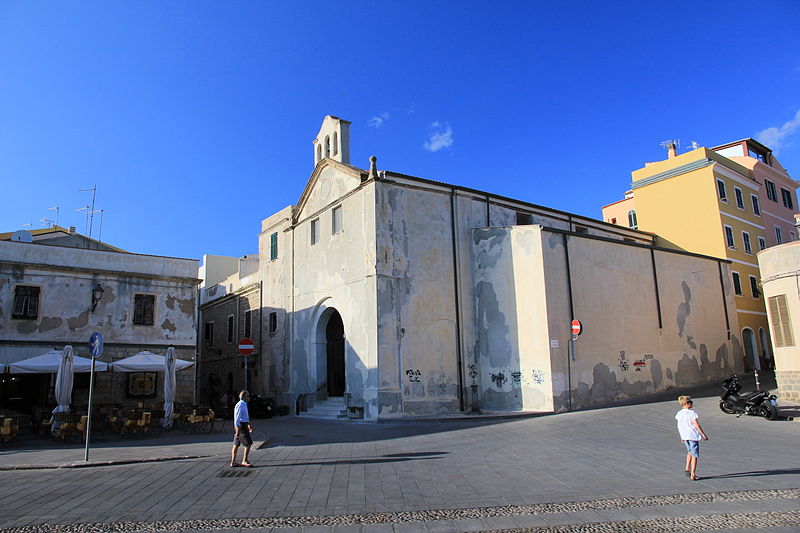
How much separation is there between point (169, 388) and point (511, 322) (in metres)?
11.8

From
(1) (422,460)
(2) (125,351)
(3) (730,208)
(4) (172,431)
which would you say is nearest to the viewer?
(1) (422,460)

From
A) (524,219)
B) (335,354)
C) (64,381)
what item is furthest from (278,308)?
(524,219)

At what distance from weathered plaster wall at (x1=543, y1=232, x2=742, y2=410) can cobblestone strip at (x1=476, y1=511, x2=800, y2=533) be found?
474 inches

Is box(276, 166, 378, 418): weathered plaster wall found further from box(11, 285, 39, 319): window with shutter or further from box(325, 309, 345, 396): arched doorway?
box(11, 285, 39, 319): window with shutter

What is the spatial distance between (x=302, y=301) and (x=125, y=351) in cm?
722

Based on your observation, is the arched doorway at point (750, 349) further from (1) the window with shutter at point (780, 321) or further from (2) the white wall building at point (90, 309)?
(2) the white wall building at point (90, 309)

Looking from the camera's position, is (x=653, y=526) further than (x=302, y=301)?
No

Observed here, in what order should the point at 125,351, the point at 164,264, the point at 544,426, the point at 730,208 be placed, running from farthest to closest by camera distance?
the point at 730,208
the point at 164,264
the point at 125,351
the point at 544,426

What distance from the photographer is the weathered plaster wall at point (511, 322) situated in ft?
61.2

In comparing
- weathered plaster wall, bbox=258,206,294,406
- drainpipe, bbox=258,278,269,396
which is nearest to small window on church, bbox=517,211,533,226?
weathered plaster wall, bbox=258,206,294,406

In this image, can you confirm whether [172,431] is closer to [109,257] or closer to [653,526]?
[109,257]

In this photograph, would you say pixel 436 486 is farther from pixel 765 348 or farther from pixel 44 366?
pixel 765 348

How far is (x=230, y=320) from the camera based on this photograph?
31344 mm

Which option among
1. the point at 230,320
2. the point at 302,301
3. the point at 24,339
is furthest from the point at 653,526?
the point at 230,320
